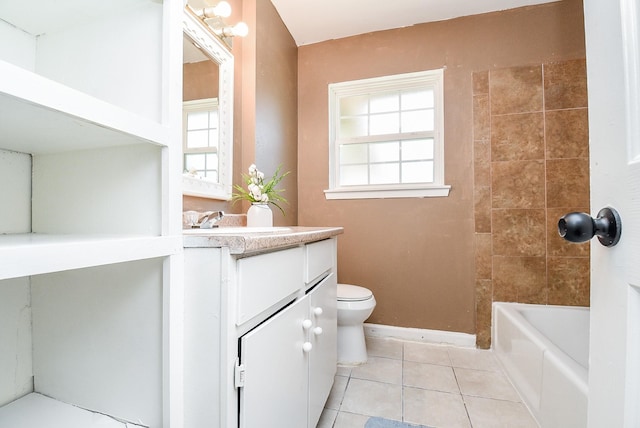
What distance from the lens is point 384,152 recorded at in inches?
91.4

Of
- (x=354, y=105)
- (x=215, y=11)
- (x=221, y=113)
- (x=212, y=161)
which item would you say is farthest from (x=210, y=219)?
(x=354, y=105)

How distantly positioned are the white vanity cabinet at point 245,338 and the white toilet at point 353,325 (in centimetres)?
82

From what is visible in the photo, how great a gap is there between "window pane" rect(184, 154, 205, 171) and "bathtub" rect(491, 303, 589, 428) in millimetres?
1792

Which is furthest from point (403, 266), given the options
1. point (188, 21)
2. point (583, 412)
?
point (188, 21)

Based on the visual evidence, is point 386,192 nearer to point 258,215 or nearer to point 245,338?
point 258,215

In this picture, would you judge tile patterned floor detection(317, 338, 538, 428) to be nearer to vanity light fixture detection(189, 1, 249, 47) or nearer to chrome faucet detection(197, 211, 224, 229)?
chrome faucet detection(197, 211, 224, 229)

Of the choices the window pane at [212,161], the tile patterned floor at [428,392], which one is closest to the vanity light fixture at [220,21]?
the window pane at [212,161]

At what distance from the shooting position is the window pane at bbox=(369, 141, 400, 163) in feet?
7.52

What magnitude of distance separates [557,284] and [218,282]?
234cm

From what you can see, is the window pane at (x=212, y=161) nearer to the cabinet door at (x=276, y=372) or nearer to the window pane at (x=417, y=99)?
the cabinet door at (x=276, y=372)

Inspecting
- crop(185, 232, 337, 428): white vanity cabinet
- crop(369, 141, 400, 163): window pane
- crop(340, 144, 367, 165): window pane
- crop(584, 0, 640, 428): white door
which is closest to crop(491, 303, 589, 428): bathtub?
crop(584, 0, 640, 428): white door

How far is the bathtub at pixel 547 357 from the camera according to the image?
105 cm

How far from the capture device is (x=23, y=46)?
0.63 metres

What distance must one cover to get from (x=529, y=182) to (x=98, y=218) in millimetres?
2434
